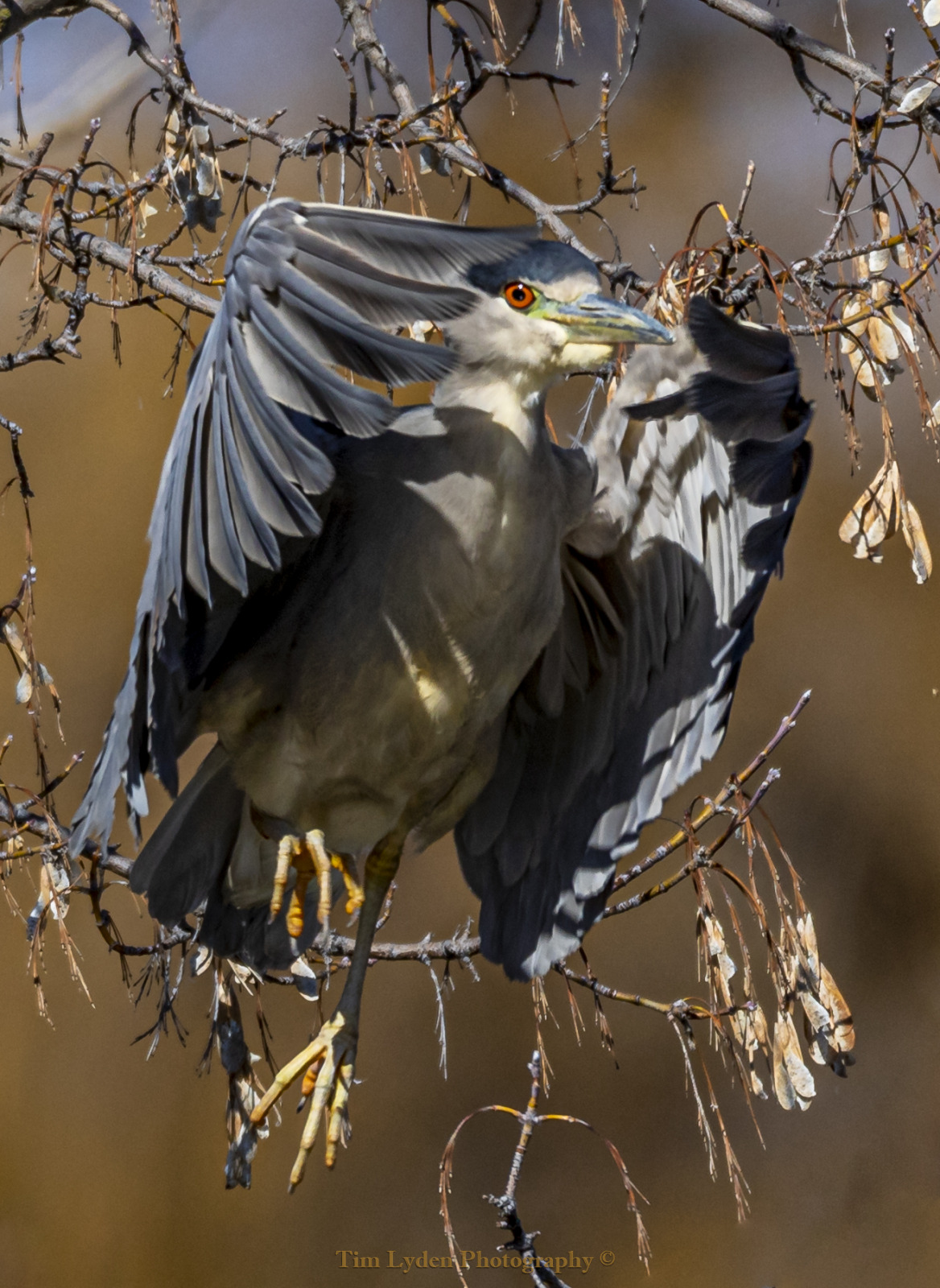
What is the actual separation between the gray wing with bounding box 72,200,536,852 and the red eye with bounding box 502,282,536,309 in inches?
11.5

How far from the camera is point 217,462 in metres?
1.03

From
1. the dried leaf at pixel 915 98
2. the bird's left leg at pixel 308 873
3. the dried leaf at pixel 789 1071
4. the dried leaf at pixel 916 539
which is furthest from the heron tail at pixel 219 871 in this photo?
the dried leaf at pixel 915 98

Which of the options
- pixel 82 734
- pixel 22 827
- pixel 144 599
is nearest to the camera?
pixel 144 599

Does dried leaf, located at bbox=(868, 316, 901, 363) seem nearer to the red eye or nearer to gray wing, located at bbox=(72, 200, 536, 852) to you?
the red eye

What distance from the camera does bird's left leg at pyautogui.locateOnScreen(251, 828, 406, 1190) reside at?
1366 millimetres

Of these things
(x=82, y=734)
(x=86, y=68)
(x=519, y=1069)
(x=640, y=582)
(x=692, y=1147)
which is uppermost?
(x=86, y=68)

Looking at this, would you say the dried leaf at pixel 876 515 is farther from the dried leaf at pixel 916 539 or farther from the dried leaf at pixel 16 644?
the dried leaf at pixel 16 644

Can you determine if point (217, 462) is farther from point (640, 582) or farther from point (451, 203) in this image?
point (451, 203)

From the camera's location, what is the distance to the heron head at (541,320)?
1.26 metres

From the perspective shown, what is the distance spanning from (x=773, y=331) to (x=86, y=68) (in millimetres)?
2224

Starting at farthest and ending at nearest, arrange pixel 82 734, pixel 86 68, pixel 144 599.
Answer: pixel 82 734, pixel 86 68, pixel 144 599

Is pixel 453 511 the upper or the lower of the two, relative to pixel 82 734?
lower

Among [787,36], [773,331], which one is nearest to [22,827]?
[773,331]

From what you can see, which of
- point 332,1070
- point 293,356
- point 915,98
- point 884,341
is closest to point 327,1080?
point 332,1070
